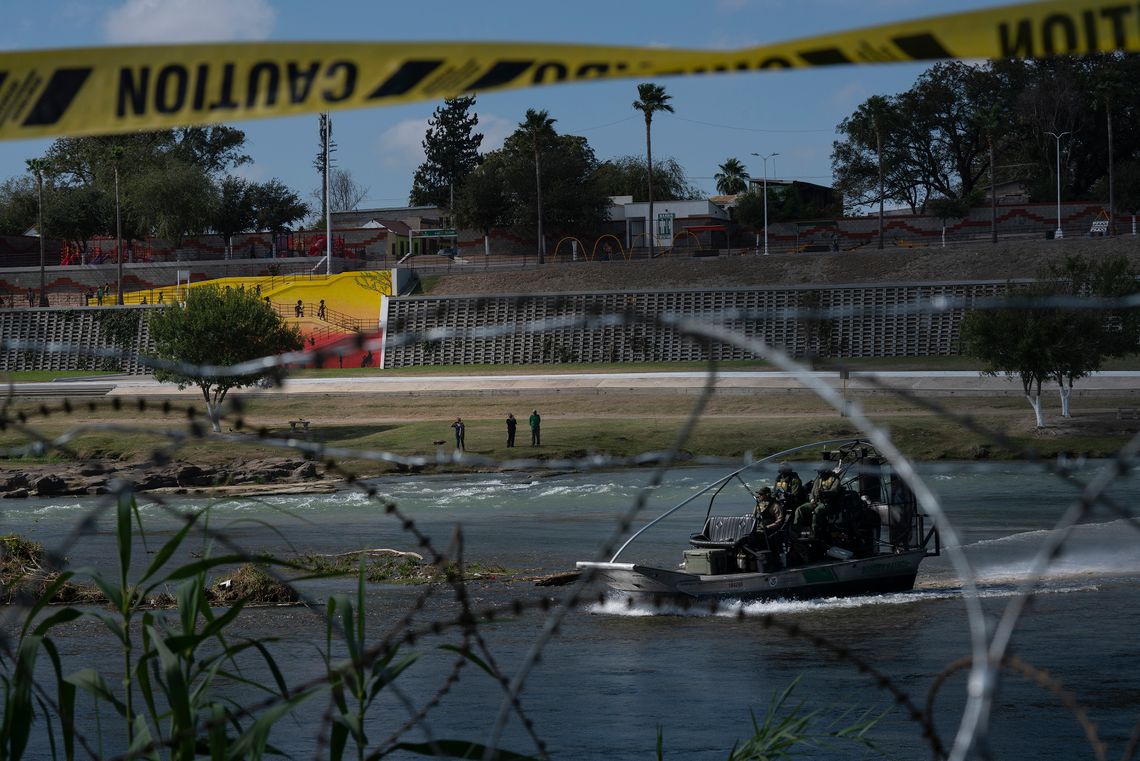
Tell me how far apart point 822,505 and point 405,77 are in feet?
55.4

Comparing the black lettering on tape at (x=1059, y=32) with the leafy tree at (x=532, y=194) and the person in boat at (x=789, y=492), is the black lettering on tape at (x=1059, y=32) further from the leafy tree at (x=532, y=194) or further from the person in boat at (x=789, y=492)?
the leafy tree at (x=532, y=194)

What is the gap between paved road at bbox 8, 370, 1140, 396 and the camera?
4341 centimetres

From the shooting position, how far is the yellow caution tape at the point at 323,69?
10.9ft

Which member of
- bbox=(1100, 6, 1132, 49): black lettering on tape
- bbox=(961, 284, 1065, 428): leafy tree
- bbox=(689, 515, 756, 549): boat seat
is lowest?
bbox=(689, 515, 756, 549): boat seat

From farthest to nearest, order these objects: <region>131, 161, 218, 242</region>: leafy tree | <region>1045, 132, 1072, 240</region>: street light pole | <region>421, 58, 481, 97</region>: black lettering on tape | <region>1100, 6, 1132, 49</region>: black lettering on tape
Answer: <region>131, 161, 218, 242</region>: leafy tree < <region>1045, 132, 1072, 240</region>: street light pole < <region>421, 58, 481, 97</region>: black lettering on tape < <region>1100, 6, 1132, 49</region>: black lettering on tape

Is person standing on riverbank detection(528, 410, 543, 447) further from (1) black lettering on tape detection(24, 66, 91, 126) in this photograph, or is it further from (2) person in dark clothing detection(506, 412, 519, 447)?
(1) black lettering on tape detection(24, 66, 91, 126)

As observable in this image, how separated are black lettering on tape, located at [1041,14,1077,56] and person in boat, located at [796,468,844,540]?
1586cm

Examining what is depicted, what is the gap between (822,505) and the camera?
64.1ft

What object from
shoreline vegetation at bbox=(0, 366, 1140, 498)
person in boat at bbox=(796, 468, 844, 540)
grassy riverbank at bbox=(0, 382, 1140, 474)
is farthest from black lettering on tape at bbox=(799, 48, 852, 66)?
grassy riverbank at bbox=(0, 382, 1140, 474)

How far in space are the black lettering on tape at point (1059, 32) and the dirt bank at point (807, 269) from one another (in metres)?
64.7

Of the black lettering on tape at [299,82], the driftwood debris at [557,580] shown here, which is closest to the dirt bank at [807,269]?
the driftwood debris at [557,580]

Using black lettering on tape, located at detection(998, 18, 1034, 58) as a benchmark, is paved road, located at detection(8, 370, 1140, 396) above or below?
below

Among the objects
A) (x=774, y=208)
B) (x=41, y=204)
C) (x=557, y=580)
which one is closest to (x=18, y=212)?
(x=41, y=204)

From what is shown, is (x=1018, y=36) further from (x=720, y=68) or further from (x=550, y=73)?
(x=550, y=73)
